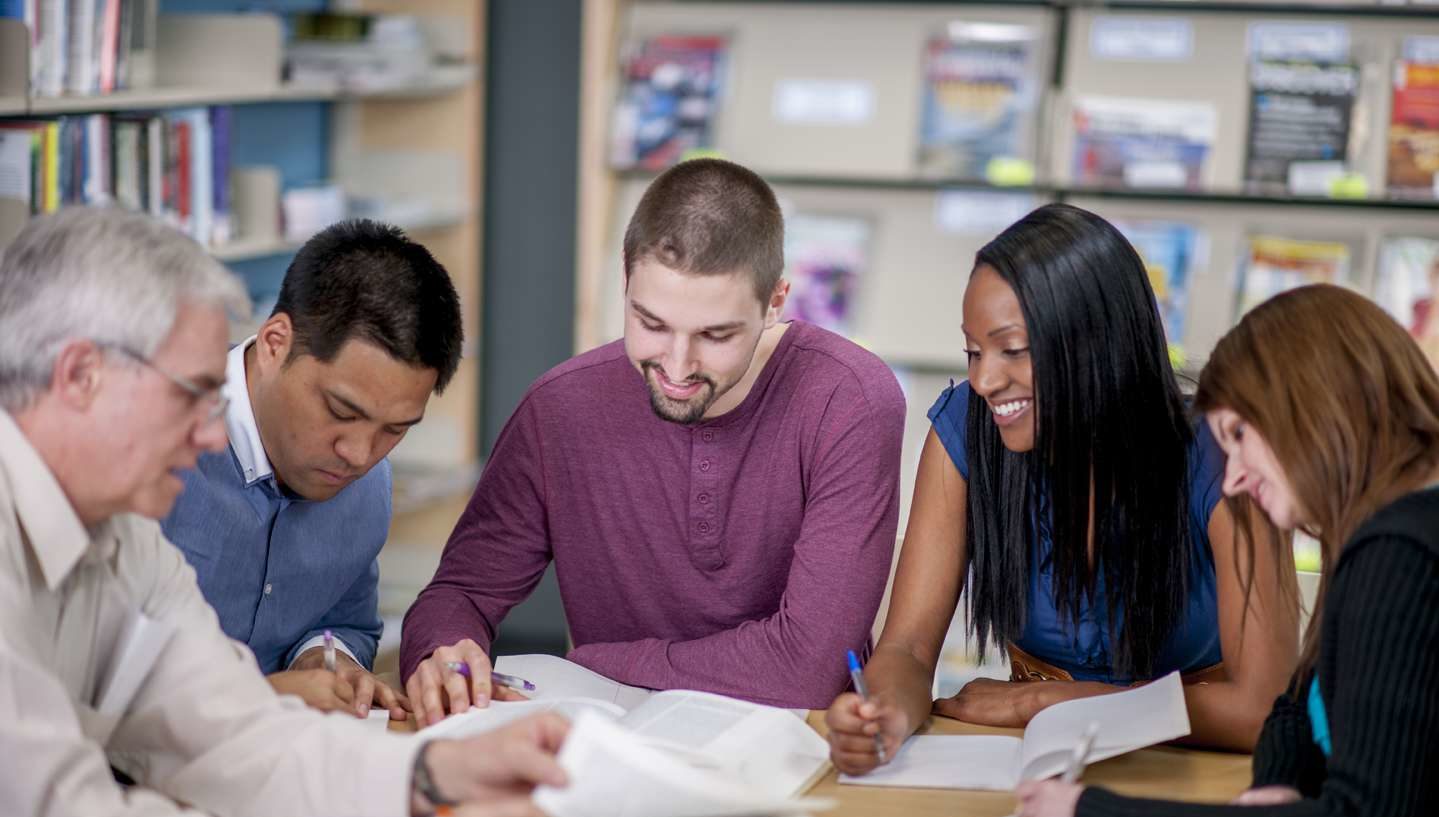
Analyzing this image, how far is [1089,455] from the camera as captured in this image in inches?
79.0

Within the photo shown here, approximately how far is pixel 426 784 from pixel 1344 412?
95 centimetres

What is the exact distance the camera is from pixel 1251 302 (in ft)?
13.3

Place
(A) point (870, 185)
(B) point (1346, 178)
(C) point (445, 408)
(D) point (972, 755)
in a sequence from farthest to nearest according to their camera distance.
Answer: (C) point (445, 408)
(A) point (870, 185)
(B) point (1346, 178)
(D) point (972, 755)

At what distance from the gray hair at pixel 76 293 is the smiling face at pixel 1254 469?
103cm

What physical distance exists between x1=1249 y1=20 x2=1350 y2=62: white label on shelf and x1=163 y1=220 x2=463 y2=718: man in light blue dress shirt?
9.01 ft

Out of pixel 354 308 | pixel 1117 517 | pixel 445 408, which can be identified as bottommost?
pixel 445 408

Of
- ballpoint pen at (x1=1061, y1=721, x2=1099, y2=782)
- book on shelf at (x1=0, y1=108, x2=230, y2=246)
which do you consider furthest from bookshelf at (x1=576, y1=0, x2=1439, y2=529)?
ballpoint pen at (x1=1061, y1=721, x2=1099, y2=782)

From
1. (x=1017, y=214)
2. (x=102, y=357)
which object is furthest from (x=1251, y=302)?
(x=102, y=357)

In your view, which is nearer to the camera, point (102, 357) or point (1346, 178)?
point (102, 357)

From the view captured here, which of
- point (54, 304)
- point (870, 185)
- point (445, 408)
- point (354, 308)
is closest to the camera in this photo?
point (54, 304)

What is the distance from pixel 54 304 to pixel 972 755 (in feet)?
3.61

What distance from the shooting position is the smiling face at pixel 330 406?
6.41 ft

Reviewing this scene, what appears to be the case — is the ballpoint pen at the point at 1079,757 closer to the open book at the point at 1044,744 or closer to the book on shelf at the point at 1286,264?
the open book at the point at 1044,744

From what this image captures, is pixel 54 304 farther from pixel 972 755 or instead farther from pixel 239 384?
pixel 972 755
